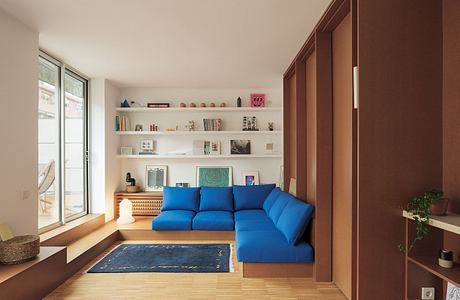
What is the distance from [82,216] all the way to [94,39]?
2988 mm

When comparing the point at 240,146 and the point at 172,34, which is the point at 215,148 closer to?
the point at 240,146

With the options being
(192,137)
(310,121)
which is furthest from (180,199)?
(310,121)

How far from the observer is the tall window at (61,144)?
4039mm

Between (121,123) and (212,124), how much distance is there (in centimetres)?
176

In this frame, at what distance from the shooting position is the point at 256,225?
4.12 m

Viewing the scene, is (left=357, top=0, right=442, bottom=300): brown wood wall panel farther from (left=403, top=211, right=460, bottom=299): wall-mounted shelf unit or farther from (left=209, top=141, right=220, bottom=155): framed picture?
(left=209, top=141, right=220, bottom=155): framed picture

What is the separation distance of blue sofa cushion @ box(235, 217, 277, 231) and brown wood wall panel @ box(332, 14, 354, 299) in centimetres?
101

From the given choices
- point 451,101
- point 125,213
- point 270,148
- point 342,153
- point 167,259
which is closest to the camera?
point 451,101

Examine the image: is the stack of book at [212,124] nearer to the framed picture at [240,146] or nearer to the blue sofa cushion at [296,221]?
the framed picture at [240,146]

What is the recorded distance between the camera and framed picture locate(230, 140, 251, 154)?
5965 millimetres

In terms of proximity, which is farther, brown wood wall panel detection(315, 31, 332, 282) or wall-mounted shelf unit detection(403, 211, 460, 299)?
brown wood wall panel detection(315, 31, 332, 282)

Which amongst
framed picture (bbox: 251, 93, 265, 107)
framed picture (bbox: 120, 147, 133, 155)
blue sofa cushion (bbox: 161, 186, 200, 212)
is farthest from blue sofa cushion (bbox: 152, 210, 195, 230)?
framed picture (bbox: 251, 93, 265, 107)

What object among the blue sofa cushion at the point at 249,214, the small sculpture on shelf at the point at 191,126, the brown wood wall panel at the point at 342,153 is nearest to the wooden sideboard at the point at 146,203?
the small sculpture on shelf at the point at 191,126

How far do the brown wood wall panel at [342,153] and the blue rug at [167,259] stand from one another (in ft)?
4.37
